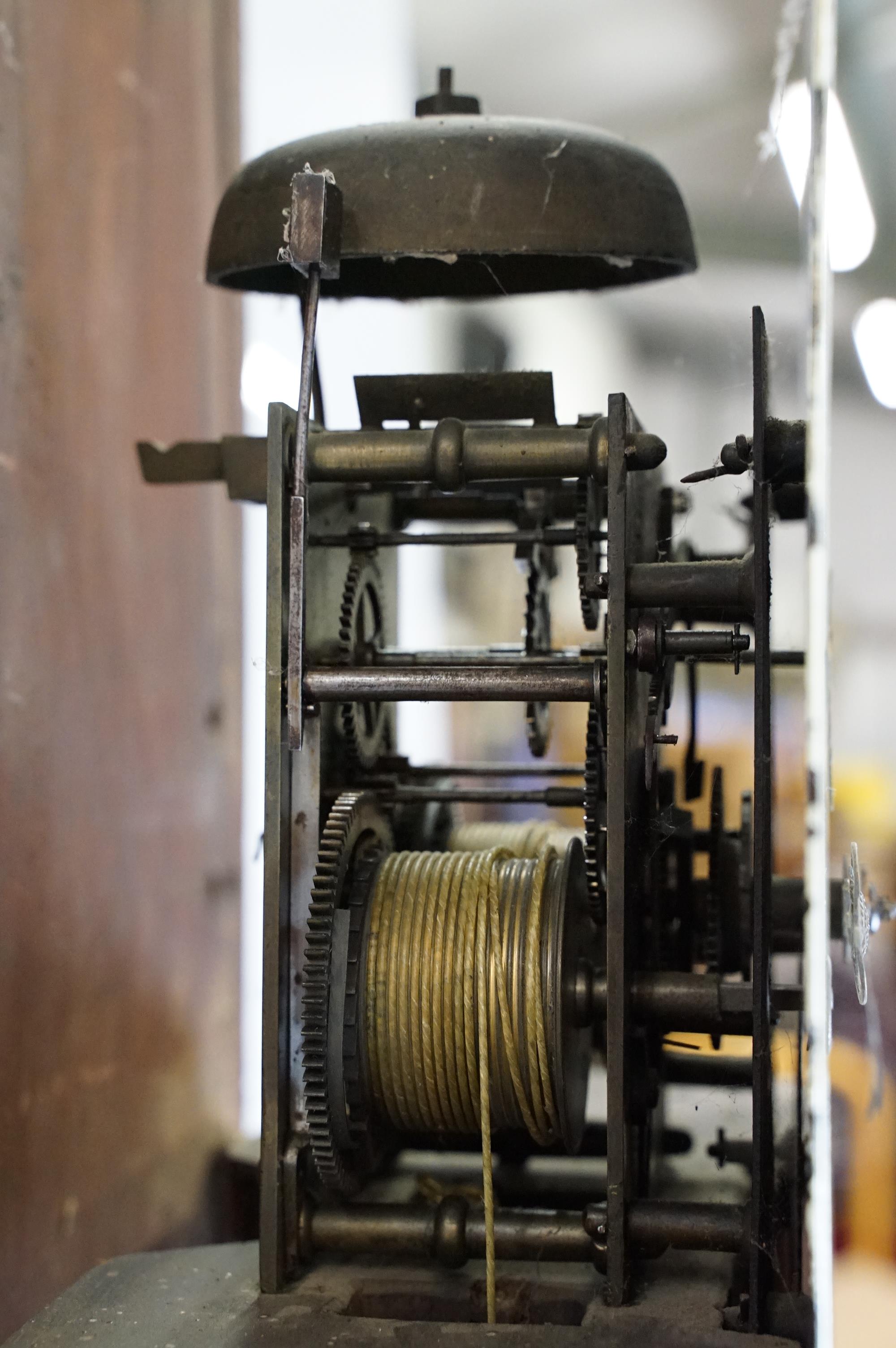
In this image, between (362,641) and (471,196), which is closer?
(471,196)

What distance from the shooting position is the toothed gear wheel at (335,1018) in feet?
4.58

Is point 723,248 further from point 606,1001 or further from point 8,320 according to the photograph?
point 606,1001

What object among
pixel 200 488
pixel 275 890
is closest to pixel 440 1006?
pixel 275 890

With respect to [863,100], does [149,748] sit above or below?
below

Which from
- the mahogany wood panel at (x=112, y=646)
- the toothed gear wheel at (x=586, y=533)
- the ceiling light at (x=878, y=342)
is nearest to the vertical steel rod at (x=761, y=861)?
the ceiling light at (x=878, y=342)

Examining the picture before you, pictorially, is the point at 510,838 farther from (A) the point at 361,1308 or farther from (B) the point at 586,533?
(A) the point at 361,1308

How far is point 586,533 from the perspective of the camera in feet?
5.25

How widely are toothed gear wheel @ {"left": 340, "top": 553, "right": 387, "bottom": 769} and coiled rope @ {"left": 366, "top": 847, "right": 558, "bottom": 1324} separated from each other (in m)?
0.27

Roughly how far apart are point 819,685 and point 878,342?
0.38m

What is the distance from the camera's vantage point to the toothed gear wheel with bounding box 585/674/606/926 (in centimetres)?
147

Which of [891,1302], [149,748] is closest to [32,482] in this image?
[149,748]

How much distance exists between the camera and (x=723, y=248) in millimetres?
2605

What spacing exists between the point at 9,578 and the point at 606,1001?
1064mm

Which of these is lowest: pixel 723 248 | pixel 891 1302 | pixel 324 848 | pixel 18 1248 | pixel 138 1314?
pixel 18 1248
